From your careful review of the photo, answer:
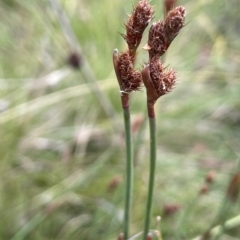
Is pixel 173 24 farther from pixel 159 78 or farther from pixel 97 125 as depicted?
pixel 97 125

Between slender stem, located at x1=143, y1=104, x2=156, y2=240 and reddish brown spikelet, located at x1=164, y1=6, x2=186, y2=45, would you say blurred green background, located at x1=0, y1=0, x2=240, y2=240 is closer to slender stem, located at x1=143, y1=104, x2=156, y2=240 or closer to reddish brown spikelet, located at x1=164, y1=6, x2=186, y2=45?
slender stem, located at x1=143, y1=104, x2=156, y2=240

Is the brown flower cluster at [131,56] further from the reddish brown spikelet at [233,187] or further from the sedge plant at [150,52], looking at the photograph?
the reddish brown spikelet at [233,187]

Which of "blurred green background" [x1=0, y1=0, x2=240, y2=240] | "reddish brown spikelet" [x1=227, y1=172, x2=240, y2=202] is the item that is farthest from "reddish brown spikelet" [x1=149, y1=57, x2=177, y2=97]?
"blurred green background" [x1=0, y1=0, x2=240, y2=240]

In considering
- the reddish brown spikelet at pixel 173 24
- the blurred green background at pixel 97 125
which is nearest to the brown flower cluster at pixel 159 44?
the reddish brown spikelet at pixel 173 24

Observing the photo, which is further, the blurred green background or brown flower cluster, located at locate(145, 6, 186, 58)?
the blurred green background

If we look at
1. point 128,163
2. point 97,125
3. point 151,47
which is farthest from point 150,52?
point 97,125

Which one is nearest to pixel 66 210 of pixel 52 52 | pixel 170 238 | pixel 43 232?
pixel 43 232
